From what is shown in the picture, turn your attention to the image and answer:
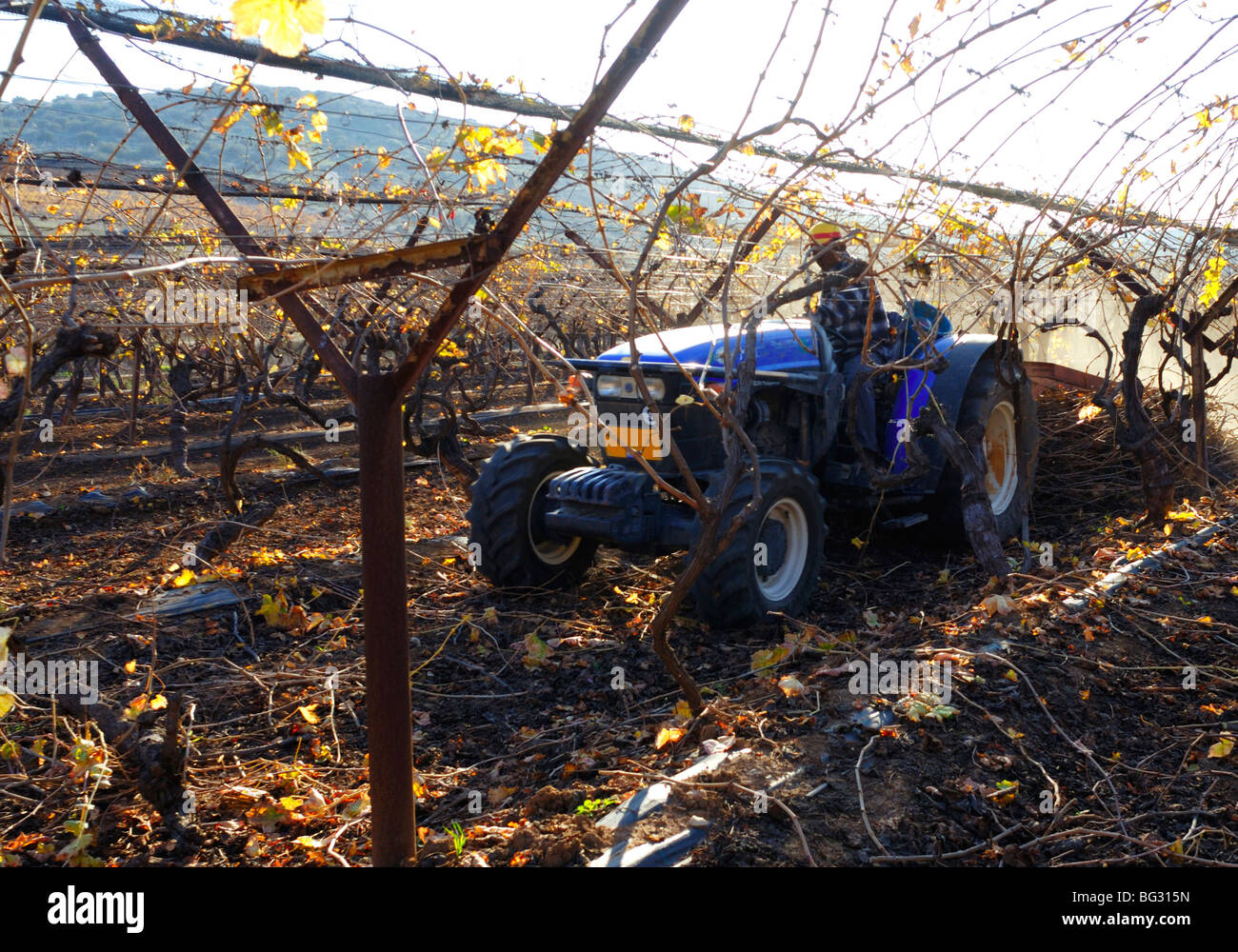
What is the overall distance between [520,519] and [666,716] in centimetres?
171

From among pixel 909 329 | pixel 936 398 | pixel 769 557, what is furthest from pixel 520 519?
pixel 909 329

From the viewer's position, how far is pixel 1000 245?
550 centimetres

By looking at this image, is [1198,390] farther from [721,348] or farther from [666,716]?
[666,716]

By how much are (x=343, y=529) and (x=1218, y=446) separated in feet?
23.6

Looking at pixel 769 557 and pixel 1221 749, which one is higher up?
pixel 769 557

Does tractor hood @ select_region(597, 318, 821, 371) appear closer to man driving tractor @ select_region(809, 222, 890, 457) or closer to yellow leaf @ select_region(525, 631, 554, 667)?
man driving tractor @ select_region(809, 222, 890, 457)

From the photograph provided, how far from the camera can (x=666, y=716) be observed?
3594 mm

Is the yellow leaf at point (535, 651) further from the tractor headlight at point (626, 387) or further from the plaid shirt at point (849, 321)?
the plaid shirt at point (849, 321)

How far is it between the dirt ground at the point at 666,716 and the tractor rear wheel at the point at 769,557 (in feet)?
0.52

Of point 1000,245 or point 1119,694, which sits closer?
point 1119,694

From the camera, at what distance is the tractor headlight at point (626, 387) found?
493 cm

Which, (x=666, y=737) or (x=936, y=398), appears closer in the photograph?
(x=666, y=737)
